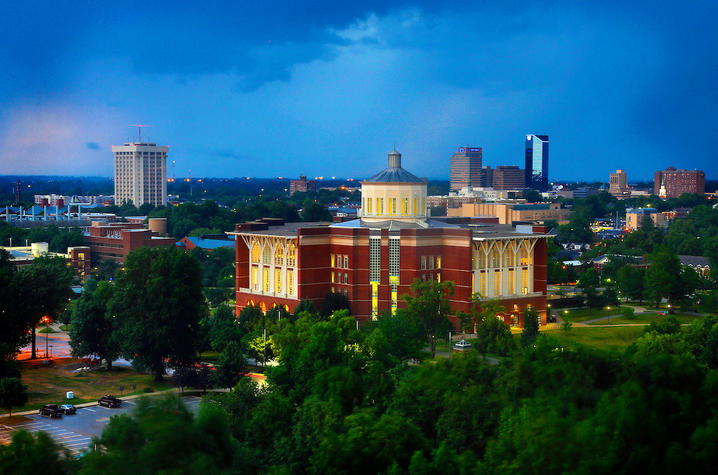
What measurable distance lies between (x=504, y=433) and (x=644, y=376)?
31.7 ft

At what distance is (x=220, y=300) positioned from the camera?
100m

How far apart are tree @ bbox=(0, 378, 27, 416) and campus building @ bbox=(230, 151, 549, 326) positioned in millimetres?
30121

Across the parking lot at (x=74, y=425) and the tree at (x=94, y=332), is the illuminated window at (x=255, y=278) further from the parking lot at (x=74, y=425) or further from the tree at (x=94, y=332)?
the parking lot at (x=74, y=425)

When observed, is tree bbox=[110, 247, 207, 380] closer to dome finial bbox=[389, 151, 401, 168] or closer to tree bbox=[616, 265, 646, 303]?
dome finial bbox=[389, 151, 401, 168]

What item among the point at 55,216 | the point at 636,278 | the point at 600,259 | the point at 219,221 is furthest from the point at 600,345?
the point at 55,216

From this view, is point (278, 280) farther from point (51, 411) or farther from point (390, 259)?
point (51, 411)

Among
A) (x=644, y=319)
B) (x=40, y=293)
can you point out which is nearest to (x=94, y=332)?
(x=40, y=293)

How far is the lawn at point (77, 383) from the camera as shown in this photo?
60.5 meters

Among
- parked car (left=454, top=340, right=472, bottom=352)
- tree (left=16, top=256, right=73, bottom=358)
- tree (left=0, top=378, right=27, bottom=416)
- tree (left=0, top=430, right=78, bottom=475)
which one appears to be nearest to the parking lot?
tree (left=0, top=378, right=27, bottom=416)

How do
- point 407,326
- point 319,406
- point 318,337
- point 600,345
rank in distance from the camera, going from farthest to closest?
point 600,345, point 407,326, point 318,337, point 319,406

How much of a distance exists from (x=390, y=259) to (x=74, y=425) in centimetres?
3469

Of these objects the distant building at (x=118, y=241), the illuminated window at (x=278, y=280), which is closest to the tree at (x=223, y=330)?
the illuminated window at (x=278, y=280)

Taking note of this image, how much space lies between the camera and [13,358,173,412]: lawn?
60469mm

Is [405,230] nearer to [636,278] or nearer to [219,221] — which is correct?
[636,278]
